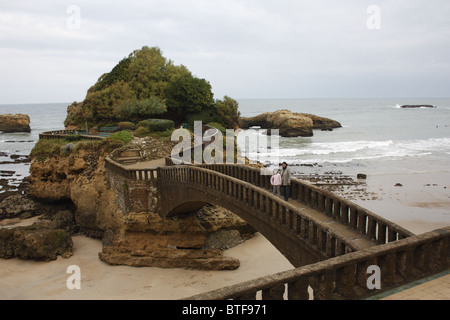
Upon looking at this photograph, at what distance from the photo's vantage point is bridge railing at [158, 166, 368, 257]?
30.8 feet

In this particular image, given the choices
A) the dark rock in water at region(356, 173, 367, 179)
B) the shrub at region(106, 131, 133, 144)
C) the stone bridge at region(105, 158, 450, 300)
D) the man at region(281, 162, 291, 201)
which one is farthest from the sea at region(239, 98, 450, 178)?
the man at region(281, 162, 291, 201)

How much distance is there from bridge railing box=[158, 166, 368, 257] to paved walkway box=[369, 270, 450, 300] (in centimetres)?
173

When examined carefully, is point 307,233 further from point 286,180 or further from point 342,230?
point 286,180

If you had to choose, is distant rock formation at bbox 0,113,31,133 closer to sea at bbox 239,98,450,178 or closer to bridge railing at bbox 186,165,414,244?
sea at bbox 239,98,450,178

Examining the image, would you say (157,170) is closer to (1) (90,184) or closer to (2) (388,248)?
(1) (90,184)

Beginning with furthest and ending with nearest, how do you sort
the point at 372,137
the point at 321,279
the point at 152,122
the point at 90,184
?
the point at 372,137 < the point at 152,122 < the point at 90,184 < the point at 321,279

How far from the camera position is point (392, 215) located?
86.5 ft

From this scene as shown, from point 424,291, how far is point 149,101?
3620 cm

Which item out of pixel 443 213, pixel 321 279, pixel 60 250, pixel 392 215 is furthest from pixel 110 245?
pixel 443 213

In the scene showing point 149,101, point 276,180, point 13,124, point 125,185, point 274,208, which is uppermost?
point 149,101

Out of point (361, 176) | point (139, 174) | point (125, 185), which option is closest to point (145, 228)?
point (125, 185)

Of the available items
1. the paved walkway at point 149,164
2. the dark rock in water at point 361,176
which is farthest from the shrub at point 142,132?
the dark rock in water at point 361,176

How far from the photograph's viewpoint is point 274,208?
12141 millimetres

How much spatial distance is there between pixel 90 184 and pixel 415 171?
37.5m
